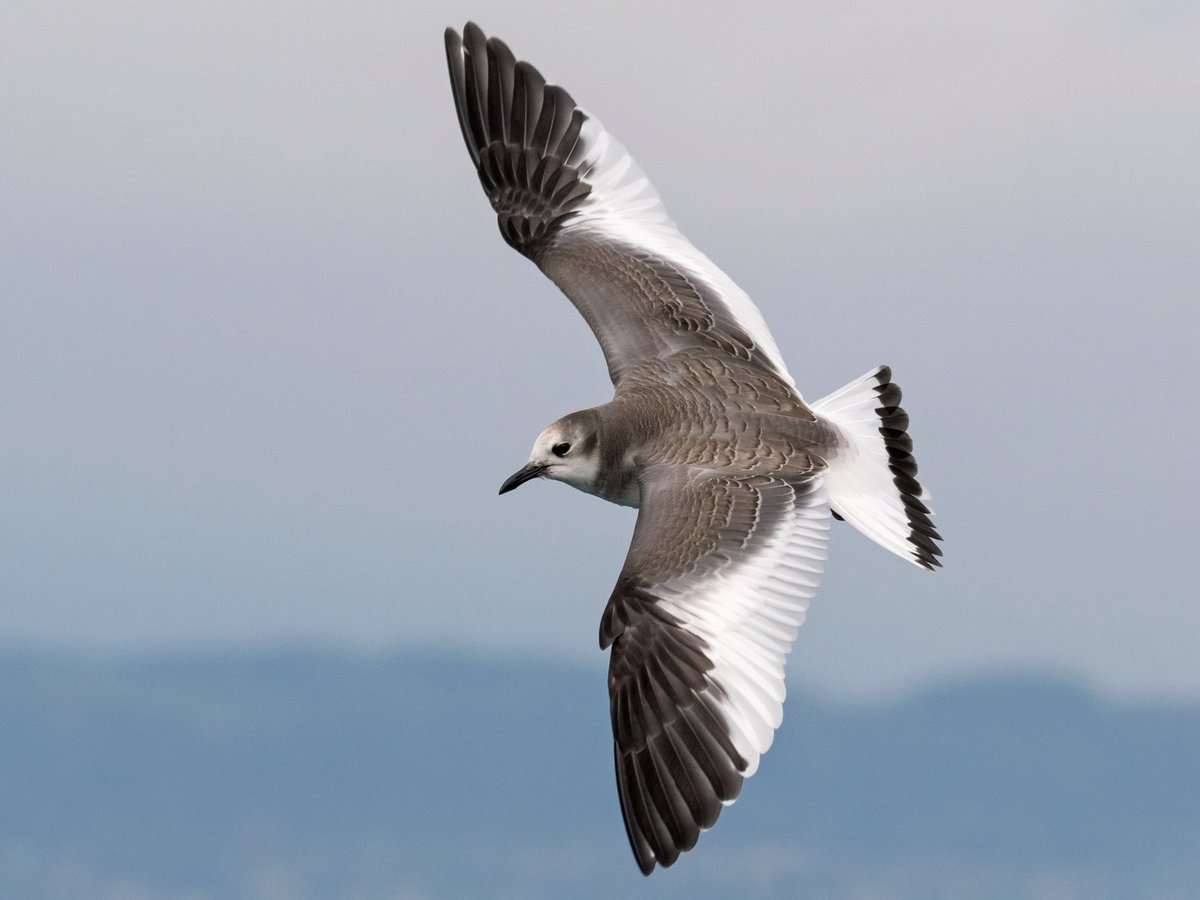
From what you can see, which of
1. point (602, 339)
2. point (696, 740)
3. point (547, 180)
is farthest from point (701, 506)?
point (547, 180)

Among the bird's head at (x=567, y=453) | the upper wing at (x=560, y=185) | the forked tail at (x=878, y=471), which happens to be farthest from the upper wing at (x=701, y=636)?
the upper wing at (x=560, y=185)

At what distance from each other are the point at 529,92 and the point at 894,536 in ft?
14.0

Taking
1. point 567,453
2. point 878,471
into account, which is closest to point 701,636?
point 567,453

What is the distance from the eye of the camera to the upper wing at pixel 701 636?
314 inches

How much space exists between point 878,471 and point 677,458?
1216 mm

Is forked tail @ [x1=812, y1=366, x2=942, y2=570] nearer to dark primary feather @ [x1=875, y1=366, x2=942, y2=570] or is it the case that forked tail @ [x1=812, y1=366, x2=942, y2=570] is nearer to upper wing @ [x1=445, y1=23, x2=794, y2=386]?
dark primary feather @ [x1=875, y1=366, x2=942, y2=570]

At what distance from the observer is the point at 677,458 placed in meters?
9.53

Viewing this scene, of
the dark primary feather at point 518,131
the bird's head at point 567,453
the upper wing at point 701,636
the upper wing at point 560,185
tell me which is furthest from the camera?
the dark primary feather at point 518,131

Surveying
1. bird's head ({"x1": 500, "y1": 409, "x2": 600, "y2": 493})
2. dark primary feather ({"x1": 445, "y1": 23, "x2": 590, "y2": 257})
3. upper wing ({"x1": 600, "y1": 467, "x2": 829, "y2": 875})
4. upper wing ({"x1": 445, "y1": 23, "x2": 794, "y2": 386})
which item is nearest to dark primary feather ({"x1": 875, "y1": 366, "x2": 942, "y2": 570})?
upper wing ({"x1": 600, "y1": 467, "x2": 829, "y2": 875})

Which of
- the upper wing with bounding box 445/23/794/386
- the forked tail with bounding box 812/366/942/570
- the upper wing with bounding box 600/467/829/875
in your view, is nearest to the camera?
the upper wing with bounding box 600/467/829/875

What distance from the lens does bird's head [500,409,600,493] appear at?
32.1 feet

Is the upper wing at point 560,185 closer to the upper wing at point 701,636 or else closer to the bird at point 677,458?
the bird at point 677,458

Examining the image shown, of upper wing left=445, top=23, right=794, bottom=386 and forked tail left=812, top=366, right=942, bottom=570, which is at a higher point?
upper wing left=445, top=23, right=794, bottom=386

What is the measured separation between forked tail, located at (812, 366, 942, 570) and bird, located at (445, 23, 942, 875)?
12 millimetres
